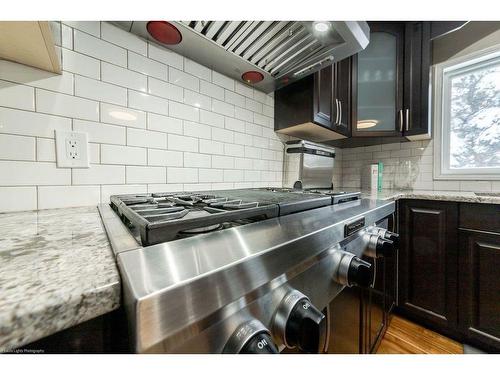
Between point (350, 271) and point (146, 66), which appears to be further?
point (146, 66)

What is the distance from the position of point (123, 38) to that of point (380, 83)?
1.55 metres

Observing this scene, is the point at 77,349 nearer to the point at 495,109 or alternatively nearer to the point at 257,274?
the point at 257,274

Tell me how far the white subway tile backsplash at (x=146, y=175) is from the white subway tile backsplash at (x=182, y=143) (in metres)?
0.11

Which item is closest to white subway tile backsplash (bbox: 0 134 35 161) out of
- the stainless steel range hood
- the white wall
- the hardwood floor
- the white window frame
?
the white wall

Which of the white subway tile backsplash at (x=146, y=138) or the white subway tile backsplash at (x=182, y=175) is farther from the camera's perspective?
the white subway tile backsplash at (x=182, y=175)

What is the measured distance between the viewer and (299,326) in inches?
11.6

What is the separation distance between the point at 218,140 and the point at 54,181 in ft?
2.14

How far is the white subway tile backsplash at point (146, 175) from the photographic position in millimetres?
798

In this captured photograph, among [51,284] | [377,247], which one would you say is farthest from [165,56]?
[377,247]

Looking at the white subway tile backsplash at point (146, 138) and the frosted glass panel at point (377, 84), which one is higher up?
the frosted glass panel at point (377, 84)

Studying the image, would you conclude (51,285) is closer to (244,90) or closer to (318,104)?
(244,90)

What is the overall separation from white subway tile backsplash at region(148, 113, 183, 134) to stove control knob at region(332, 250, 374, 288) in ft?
2.59

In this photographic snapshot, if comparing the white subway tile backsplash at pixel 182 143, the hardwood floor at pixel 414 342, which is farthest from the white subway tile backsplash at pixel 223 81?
the hardwood floor at pixel 414 342

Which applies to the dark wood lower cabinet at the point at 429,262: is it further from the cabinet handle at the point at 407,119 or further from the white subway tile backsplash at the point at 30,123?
the white subway tile backsplash at the point at 30,123
